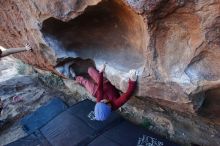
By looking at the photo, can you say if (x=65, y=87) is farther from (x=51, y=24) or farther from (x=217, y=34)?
(x=217, y=34)

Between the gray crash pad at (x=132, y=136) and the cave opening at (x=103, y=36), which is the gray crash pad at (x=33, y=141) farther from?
the cave opening at (x=103, y=36)

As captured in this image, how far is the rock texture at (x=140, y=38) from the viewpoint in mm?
2156

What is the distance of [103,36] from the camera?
340cm

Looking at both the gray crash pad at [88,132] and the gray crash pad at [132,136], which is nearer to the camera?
the gray crash pad at [132,136]

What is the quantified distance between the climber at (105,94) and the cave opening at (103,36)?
0.53 feet

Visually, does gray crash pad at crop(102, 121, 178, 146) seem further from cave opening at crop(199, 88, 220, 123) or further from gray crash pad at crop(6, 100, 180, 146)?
cave opening at crop(199, 88, 220, 123)

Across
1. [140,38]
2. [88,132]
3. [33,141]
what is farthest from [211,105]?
[33,141]

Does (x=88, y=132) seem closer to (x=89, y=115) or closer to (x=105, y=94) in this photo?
(x=89, y=115)

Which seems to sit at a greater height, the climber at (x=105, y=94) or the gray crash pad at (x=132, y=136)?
the climber at (x=105, y=94)

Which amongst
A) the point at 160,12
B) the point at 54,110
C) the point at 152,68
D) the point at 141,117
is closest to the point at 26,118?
the point at 54,110

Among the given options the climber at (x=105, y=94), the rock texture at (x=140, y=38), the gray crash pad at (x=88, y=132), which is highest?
the rock texture at (x=140, y=38)

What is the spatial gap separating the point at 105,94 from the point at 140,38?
92 centimetres

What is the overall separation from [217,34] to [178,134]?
1972mm

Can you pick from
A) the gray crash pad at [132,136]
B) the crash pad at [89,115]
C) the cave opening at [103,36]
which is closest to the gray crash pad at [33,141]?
the crash pad at [89,115]
